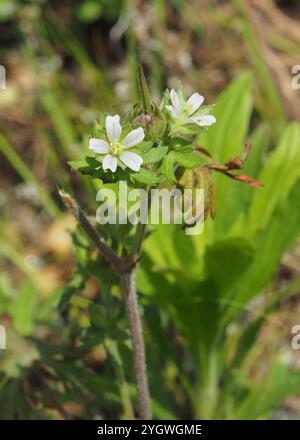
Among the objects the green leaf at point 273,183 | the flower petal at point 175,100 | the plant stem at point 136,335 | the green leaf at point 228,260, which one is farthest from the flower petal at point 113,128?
the green leaf at point 273,183

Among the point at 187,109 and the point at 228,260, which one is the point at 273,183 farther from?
the point at 187,109

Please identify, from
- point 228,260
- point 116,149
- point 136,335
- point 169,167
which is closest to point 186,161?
point 169,167

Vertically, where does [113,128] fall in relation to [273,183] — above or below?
below

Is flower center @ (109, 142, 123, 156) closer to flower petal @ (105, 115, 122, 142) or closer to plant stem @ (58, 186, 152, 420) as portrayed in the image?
flower petal @ (105, 115, 122, 142)

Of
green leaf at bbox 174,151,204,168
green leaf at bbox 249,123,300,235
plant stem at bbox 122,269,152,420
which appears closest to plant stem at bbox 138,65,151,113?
green leaf at bbox 174,151,204,168

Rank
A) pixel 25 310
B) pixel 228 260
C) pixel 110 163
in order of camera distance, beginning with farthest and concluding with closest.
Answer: pixel 25 310 < pixel 228 260 < pixel 110 163

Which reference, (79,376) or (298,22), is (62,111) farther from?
(79,376)
